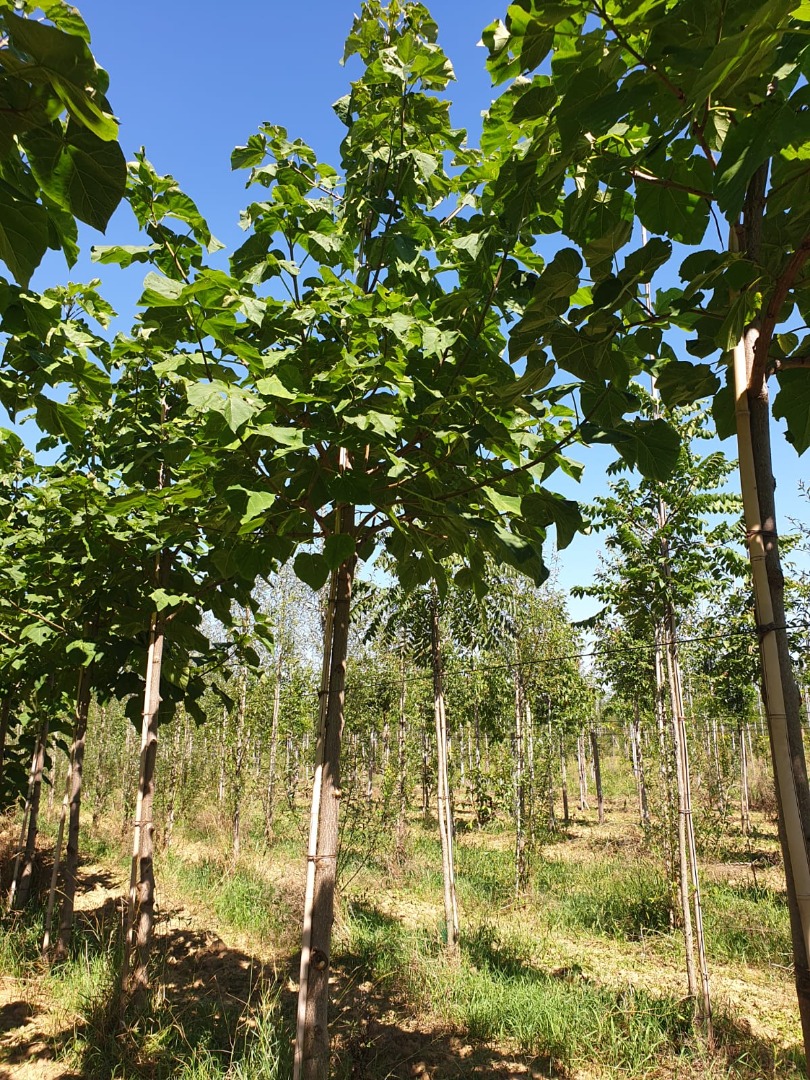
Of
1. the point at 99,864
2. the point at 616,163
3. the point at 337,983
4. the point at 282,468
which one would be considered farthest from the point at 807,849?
the point at 99,864

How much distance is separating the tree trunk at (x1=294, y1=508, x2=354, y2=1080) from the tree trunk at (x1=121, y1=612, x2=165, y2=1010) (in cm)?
198

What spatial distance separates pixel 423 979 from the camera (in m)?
6.06

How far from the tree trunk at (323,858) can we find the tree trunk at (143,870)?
77.8 inches

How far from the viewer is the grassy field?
14.2 ft

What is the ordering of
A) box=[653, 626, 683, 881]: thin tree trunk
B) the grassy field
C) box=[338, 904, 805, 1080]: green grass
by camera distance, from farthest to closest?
1. box=[653, 626, 683, 881]: thin tree trunk
2. box=[338, 904, 805, 1080]: green grass
3. the grassy field

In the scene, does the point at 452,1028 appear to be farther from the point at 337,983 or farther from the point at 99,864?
the point at 99,864

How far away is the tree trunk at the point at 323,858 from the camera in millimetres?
2090

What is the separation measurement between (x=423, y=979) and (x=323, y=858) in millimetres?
4859

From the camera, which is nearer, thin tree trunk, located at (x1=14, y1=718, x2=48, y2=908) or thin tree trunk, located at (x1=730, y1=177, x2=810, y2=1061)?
thin tree trunk, located at (x1=730, y1=177, x2=810, y2=1061)

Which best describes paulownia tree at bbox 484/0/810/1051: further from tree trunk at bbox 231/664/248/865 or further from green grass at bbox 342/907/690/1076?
tree trunk at bbox 231/664/248/865

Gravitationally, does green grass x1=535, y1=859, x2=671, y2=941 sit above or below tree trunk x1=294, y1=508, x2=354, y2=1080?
below

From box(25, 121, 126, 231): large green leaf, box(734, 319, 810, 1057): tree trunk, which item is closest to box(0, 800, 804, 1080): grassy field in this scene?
box(734, 319, 810, 1057): tree trunk

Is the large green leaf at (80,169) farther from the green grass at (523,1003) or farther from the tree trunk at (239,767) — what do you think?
the tree trunk at (239,767)

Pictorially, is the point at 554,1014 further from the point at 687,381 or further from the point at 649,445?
the point at 687,381
